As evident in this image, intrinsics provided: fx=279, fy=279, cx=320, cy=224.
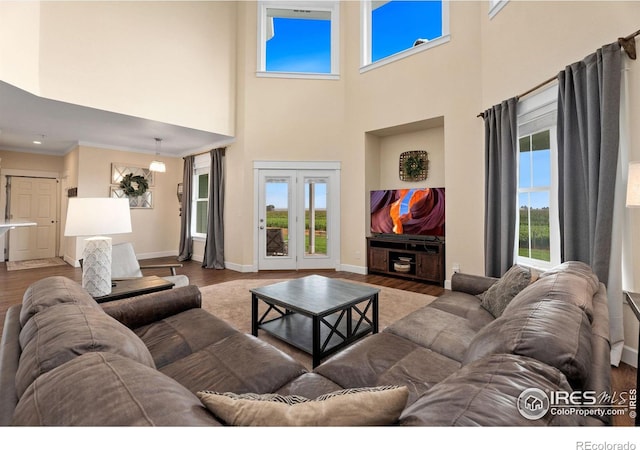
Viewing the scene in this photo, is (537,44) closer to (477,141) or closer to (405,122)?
(477,141)

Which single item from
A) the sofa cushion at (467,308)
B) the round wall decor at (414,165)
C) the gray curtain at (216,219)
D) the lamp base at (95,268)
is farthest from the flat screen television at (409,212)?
the lamp base at (95,268)

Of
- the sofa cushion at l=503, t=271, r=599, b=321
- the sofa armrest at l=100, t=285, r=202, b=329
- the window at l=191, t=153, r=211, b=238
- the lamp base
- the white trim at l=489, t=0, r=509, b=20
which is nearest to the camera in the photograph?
the sofa cushion at l=503, t=271, r=599, b=321

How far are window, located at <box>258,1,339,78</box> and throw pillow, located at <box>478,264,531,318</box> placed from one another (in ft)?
15.4

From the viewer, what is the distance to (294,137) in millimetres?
5203

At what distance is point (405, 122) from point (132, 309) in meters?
4.39

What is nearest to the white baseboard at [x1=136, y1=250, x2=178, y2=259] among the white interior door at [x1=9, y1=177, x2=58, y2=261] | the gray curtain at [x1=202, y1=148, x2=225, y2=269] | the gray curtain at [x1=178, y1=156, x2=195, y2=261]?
the gray curtain at [x1=178, y1=156, x2=195, y2=261]

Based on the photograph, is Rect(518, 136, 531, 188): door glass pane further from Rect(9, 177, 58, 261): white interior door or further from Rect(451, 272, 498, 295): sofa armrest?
Rect(9, 177, 58, 261): white interior door

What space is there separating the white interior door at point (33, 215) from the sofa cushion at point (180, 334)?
6579 millimetres

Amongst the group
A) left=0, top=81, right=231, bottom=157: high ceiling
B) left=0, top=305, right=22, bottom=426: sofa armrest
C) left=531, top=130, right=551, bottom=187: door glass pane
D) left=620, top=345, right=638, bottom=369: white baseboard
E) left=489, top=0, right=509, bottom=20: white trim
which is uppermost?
left=489, top=0, right=509, bottom=20: white trim

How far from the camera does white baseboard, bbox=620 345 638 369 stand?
1.98m

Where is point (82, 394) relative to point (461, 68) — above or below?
below

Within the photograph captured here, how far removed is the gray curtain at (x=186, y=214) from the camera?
6.22 metres

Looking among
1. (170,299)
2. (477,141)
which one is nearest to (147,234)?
(170,299)

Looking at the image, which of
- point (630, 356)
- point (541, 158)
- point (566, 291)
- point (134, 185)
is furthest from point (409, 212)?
point (134, 185)
